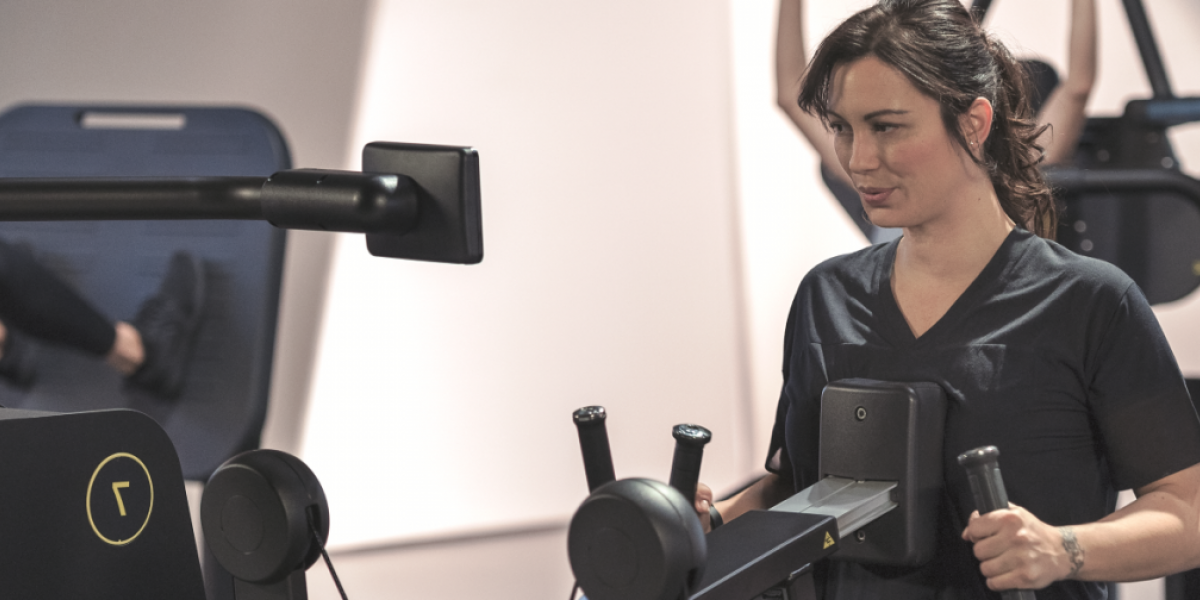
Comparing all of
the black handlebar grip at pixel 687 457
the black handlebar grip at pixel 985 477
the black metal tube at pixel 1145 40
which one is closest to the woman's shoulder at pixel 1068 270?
the black handlebar grip at pixel 985 477

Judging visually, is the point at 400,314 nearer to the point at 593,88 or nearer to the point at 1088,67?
the point at 593,88

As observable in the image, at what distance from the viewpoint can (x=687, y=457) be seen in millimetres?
719

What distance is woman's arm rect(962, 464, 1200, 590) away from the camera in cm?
92

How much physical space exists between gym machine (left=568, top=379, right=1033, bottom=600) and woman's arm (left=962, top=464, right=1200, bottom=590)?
0.03m

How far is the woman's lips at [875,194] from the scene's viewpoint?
112 cm

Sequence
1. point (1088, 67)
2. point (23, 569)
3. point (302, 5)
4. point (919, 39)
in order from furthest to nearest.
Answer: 1. point (1088, 67)
2. point (302, 5)
3. point (919, 39)
4. point (23, 569)

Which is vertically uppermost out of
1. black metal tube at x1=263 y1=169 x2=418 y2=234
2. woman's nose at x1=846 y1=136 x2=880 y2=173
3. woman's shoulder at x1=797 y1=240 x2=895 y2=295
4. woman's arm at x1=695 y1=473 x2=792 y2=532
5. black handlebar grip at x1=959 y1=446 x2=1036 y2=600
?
woman's nose at x1=846 y1=136 x2=880 y2=173

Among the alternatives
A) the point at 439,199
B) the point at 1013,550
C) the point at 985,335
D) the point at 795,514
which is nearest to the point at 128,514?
the point at 439,199

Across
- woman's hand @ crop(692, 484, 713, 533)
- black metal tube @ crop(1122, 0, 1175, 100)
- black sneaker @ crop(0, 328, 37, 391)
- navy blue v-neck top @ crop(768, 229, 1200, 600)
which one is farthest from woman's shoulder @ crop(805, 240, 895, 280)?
black metal tube @ crop(1122, 0, 1175, 100)

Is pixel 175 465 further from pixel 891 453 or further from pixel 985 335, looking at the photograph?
pixel 985 335

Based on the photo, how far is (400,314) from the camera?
2352mm

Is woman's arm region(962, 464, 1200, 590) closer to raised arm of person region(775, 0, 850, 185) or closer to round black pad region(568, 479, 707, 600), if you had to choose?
round black pad region(568, 479, 707, 600)

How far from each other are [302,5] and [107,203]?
1708 millimetres

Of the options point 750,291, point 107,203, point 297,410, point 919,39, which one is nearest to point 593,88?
point 750,291
